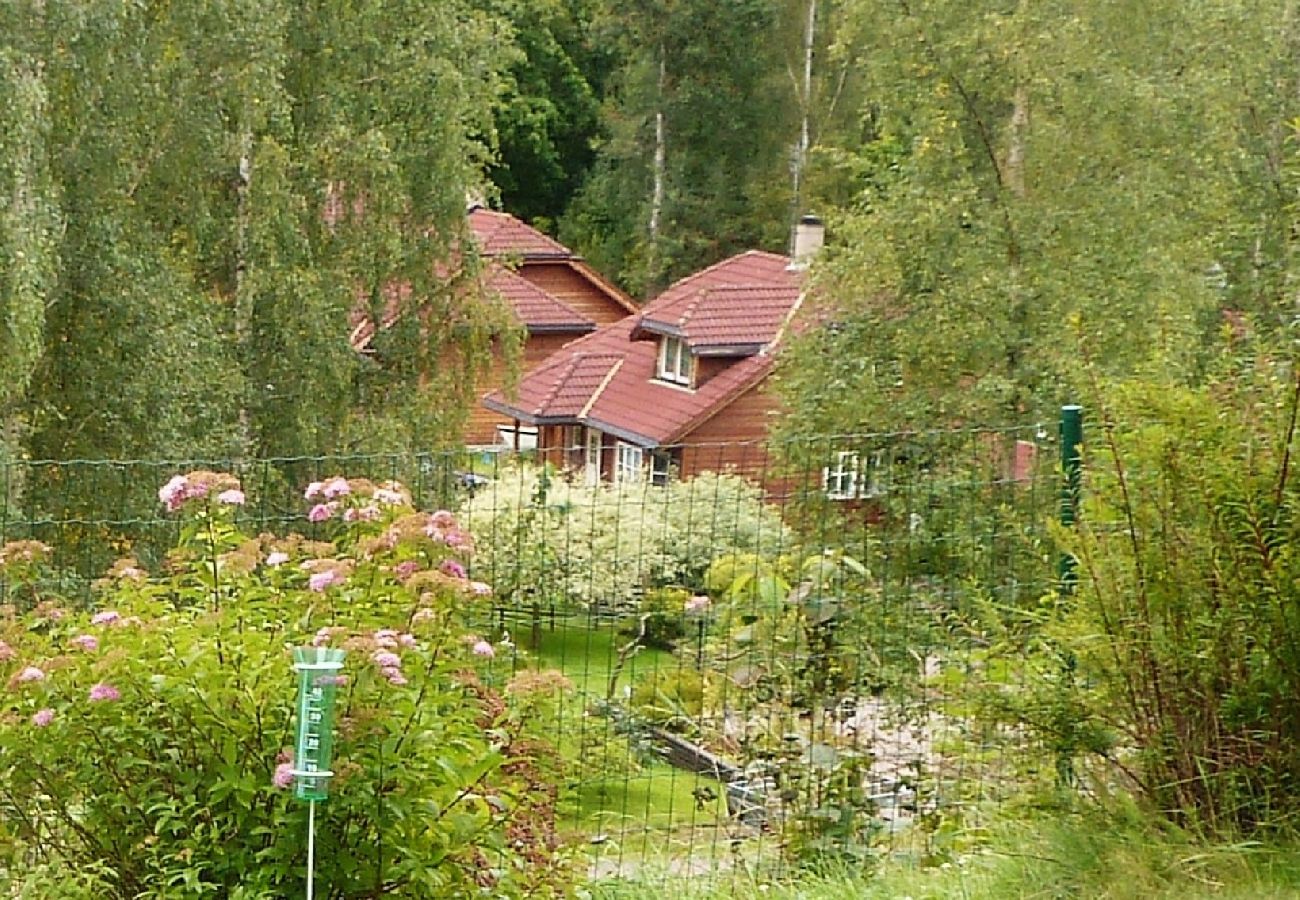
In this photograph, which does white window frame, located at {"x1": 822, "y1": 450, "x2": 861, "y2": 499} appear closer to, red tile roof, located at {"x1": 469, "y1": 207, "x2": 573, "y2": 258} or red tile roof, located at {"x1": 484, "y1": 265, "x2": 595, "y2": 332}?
red tile roof, located at {"x1": 469, "y1": 207, "x2": 573, "y2": 258}

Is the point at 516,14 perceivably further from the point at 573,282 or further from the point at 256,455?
the point at 256,455

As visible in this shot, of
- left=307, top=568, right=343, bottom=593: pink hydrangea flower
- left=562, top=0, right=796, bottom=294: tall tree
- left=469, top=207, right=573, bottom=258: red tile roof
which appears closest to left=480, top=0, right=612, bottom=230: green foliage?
left=562, top=0, right=796, bottom=294: tall tree

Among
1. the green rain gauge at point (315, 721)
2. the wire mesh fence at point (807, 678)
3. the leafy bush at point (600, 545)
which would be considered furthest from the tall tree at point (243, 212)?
the green rain gauge at point (315, 721)

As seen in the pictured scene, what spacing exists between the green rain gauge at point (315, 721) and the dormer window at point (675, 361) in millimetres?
21319

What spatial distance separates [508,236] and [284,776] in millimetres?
25370

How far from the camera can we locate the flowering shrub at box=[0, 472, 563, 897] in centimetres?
316

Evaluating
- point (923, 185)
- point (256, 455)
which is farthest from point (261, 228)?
point (923, 185)

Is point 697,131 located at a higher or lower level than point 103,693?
higher

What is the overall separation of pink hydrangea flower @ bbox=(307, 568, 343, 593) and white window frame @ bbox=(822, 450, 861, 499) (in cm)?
245

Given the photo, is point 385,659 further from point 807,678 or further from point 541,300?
point 541,300

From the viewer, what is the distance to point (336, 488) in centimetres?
364

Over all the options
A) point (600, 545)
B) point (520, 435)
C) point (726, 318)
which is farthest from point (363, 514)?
point (520, 435)

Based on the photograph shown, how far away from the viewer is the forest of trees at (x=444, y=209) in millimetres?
14156

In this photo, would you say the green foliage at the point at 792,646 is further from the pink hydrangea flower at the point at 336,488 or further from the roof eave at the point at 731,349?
the roof eave at the point at 731,349
